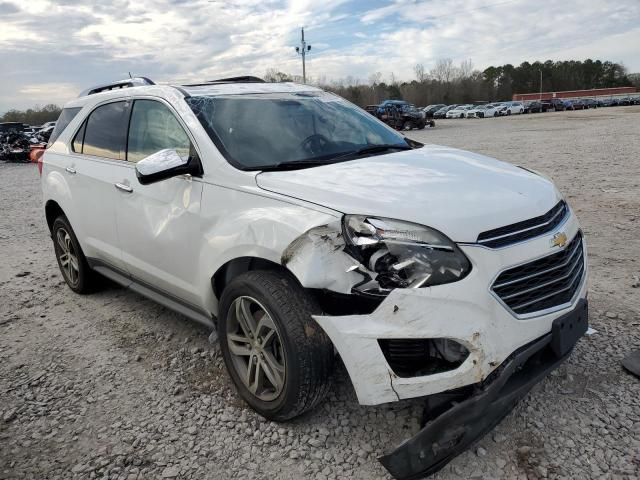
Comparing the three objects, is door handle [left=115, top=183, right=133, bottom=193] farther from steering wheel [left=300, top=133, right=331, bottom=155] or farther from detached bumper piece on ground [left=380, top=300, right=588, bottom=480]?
detached bumper piece on ground [left=380, top=300, right=588, bottom=480]

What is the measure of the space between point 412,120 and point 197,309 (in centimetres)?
3222

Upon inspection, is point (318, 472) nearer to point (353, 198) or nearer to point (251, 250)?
point (251, 250)

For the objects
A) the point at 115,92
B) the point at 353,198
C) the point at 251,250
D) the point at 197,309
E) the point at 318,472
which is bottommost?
the point at 318,472

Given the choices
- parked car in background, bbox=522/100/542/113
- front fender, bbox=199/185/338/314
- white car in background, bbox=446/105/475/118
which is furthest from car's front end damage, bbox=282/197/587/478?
parked car in background, bbox=522/100/542/113

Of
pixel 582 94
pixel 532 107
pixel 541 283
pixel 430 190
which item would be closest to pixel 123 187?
pixel 430 190

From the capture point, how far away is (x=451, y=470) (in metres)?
2.44

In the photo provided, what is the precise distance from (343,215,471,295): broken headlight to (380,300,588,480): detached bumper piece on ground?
0.48 meters

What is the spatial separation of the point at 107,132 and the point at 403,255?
2950mm

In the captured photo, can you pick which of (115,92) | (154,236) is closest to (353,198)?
(154,236)

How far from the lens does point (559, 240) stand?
8.21 ft

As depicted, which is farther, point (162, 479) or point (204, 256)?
point (204, 256)

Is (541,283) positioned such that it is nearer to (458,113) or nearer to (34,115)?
(458,113)

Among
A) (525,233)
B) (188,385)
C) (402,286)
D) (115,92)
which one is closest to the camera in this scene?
(402,286)

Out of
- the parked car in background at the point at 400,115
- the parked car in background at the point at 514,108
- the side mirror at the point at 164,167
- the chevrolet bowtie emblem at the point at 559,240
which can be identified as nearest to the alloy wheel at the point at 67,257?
the side mirror at the point at 164,167
